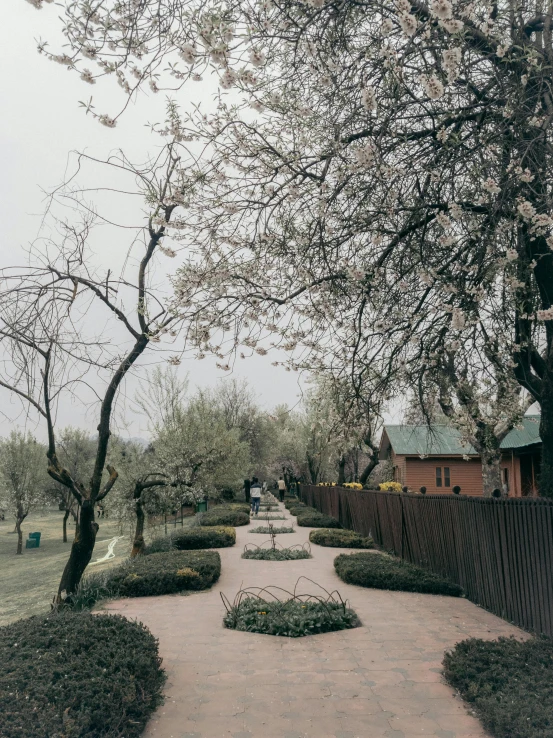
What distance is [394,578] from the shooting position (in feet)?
30.0

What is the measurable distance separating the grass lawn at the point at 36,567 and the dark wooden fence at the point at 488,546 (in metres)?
8.01

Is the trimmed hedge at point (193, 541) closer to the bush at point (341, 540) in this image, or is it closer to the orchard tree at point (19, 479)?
the bush at point (341, 540)

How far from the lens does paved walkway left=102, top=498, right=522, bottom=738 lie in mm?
4191

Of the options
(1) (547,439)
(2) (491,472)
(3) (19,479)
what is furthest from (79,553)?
(3) (19,479)

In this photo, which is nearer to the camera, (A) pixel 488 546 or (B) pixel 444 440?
(A) pixel 488 546

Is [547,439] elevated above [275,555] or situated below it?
above

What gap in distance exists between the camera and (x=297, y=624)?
6781 mm

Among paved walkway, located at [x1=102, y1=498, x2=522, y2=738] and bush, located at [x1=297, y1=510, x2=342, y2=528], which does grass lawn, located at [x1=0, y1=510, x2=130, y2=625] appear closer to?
bush, located at [x1=297, y1=510, x2=342, y2=528]

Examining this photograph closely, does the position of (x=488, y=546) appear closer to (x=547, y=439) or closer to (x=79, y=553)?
(x=547, y=439)

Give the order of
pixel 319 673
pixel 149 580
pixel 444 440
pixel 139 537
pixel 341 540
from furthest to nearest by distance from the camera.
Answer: pixel 444 440, pixel 341 540, pixel 139 537, pixel 149 580, pixel 319 673

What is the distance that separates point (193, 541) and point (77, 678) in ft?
33.9

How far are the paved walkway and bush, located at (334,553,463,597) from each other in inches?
11.0


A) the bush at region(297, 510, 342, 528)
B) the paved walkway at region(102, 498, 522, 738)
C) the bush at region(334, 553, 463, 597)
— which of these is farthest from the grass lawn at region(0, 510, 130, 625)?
the paved walkway at region(102, 498, 522, 738)

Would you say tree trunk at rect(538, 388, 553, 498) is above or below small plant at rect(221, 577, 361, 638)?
above
